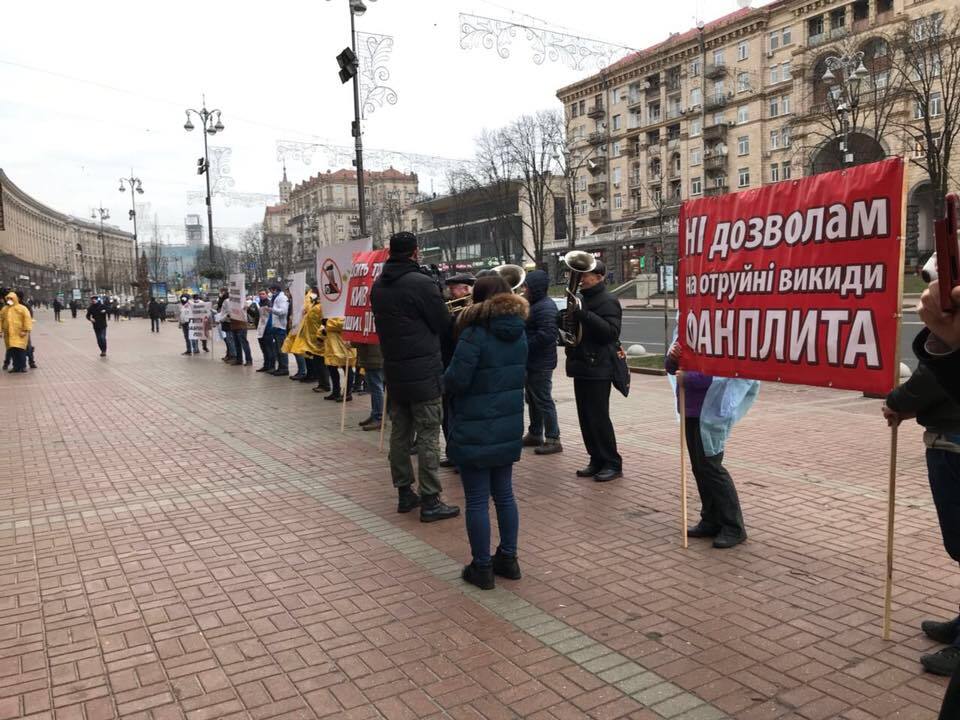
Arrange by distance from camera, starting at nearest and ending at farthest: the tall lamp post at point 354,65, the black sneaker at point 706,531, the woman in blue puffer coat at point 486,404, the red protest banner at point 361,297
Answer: the woman in blue puffer coat at point 486,404 < the black sneaker at point 706,531 < the red protest banner at point 361,297 < the tall lamp post at point 354,65

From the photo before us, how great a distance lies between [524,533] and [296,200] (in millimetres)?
49222

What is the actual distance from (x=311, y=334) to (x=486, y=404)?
29.2 ft

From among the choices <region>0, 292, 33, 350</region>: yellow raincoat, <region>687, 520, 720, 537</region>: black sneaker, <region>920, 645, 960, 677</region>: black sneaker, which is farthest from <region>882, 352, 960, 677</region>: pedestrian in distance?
<region>0, 292, 33, 350</region>: yellow raincoat

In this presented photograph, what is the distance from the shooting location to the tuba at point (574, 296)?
660 centimetres

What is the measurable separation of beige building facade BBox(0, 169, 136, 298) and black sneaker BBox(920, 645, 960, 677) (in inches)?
3712

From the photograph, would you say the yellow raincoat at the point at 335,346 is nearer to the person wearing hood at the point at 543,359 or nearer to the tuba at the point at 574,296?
the person wearing hood at the point at 543,359

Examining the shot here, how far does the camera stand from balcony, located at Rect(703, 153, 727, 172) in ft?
201

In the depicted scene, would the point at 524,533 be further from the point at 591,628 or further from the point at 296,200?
the point at 296,200

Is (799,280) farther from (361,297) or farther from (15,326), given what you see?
(15,326)

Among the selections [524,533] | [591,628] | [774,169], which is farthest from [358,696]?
[774,169]

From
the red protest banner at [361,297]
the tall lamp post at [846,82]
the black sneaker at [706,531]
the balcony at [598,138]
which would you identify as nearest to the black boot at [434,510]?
the black sneaker at [706,531]

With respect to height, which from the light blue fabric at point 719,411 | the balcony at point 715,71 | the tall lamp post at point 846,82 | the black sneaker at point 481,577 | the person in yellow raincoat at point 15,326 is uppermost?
the balcony at point 715,71

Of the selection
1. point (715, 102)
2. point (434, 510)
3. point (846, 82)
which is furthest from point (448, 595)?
point (715, 102)

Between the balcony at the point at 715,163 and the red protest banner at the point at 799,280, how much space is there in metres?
61.1
